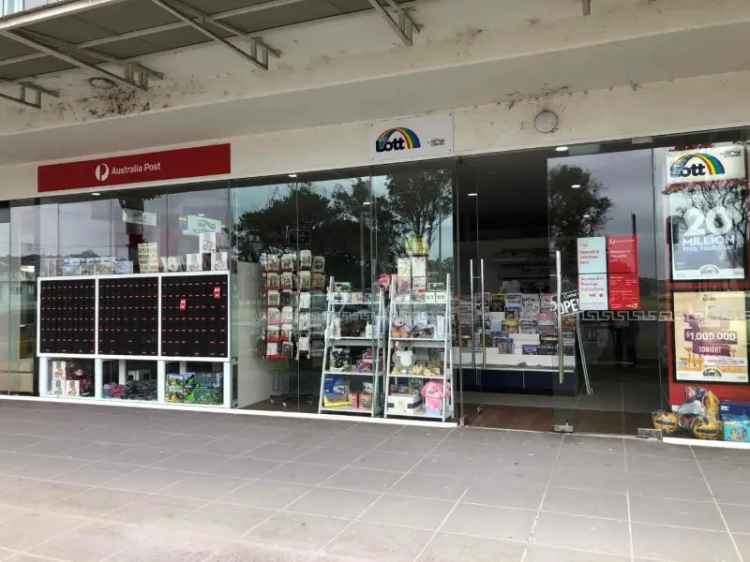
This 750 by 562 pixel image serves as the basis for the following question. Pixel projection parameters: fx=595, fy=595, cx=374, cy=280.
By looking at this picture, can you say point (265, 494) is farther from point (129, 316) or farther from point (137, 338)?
point (129, 316)

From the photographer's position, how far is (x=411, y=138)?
20.4ft

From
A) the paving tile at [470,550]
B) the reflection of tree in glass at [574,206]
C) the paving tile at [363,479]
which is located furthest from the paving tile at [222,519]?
Result: the reflection of tree in glass at [574,206]

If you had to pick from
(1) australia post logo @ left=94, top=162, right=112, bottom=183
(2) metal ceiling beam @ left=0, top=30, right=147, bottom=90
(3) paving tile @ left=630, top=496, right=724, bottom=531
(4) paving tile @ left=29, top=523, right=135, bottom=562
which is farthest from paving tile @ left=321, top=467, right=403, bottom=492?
(1) australia post logo @ left=94, top=162, right=112, bottom=183

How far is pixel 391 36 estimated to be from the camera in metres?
5.16

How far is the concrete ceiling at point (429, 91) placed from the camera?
470 centimetres

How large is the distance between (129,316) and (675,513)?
6.33 m

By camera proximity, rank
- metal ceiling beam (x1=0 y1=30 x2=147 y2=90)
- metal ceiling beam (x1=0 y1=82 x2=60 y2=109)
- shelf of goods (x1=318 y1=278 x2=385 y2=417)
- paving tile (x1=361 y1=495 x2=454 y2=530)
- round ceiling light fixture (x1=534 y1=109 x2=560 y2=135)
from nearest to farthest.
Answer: paving tile (x1=361 y1=495 x2=454 y2=530), metal ceiling beam (x1=0 y1=30 x2=147 y2=90), round ceiling light fixture (x1=534 y1=109 x2=560 y2=135), metal ceiling beam (x1=0 y1=82 x2=60 y2=109), shelf of goods (x1=318 y1=278 x2=385 y2=417)

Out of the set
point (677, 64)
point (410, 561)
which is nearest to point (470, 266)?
point (677, 64)

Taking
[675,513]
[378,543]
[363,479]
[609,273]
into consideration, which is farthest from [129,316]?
[675,513]

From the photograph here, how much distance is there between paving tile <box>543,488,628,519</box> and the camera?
363cm

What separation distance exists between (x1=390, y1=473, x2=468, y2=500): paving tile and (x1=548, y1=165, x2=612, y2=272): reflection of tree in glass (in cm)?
254

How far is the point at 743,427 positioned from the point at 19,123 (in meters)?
7.98

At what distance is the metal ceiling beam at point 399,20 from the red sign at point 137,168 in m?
2.91

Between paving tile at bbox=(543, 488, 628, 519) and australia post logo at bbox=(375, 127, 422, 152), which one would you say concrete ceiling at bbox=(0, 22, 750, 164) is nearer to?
australia post logo at bbox=(375, 127, 422, 152)
